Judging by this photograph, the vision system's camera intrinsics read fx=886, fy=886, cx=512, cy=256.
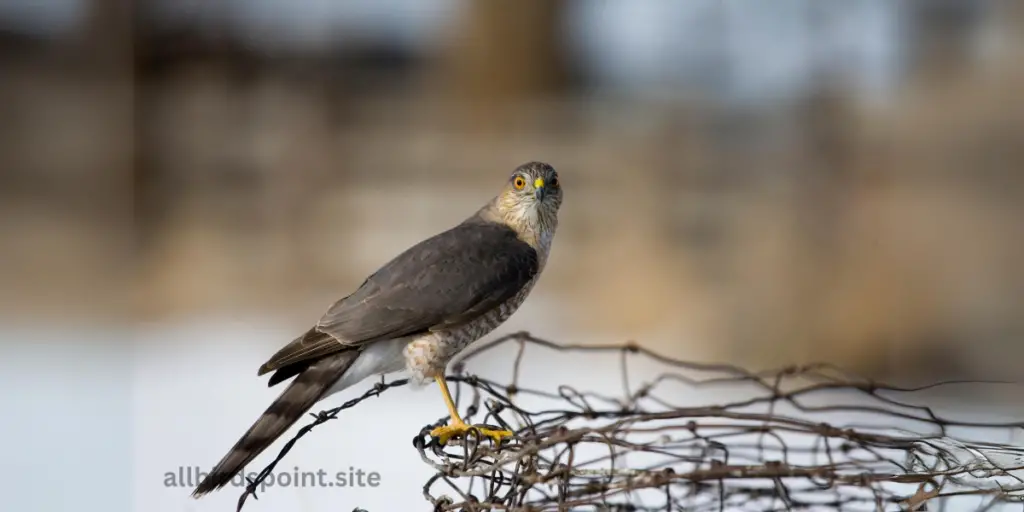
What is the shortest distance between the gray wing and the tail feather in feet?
0.10

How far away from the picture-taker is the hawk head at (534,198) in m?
1.76

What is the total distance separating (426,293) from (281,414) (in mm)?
330

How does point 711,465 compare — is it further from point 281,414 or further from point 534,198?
point 534,198

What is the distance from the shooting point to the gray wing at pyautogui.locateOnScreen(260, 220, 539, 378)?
1.43 meters

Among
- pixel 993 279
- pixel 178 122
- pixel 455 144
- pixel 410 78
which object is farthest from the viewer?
pixel 178 122

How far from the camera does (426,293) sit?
5.03ft

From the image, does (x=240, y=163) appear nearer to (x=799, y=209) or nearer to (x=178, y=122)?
→ (x=178, y=122)

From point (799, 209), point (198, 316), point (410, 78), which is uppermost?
point (410, 78)

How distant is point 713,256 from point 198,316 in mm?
2546

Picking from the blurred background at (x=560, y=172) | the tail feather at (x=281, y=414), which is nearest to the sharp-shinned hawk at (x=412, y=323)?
the tail feather at (x=281, y=414)

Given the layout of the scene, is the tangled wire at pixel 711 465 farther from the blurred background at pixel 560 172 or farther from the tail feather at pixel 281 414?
the blurred background at pixel 560 172

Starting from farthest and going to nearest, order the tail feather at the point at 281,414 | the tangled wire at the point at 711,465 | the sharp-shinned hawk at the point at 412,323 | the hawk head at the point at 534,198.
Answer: the hawk head at the point at 534,198 < the sharp-shinned hawk at the point at 412,323 < the tail feather at the point at 281,414 < the tangled wire at the point at 711,465

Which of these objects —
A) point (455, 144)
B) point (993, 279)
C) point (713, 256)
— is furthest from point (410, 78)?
point (993, 279)

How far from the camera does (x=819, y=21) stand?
412 cm
